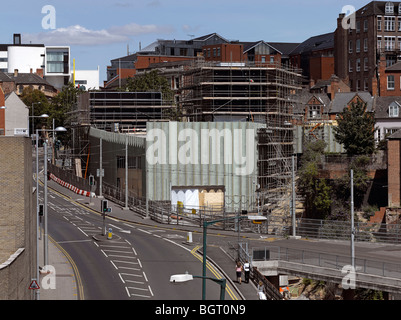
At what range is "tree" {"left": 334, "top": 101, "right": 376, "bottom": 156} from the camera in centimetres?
8356

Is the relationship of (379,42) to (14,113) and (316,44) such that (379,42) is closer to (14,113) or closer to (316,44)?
(316,44)

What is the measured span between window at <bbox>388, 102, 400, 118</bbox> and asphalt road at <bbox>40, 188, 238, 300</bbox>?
42718 mm

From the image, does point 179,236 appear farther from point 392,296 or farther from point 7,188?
point 7,188

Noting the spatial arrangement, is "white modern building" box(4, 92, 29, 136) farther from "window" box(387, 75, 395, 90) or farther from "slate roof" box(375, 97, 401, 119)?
"window" box(387, 75, 395, 90)

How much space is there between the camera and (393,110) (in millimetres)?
98125

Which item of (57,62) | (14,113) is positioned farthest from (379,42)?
(57,62)

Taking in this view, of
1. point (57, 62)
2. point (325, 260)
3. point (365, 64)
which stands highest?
point (57, 62)

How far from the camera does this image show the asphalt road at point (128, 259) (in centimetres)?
4217

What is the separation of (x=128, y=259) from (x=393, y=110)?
188 feet

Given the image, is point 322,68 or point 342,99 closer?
point 342,99

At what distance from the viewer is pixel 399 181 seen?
240 ft

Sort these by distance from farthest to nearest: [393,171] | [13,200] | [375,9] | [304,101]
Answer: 1. [375,9]
2. [304,101]
3. [393,171]
4. [13,200]

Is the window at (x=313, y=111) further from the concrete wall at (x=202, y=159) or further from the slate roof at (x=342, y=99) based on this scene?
the concrete wall at (x=202, y=159)
